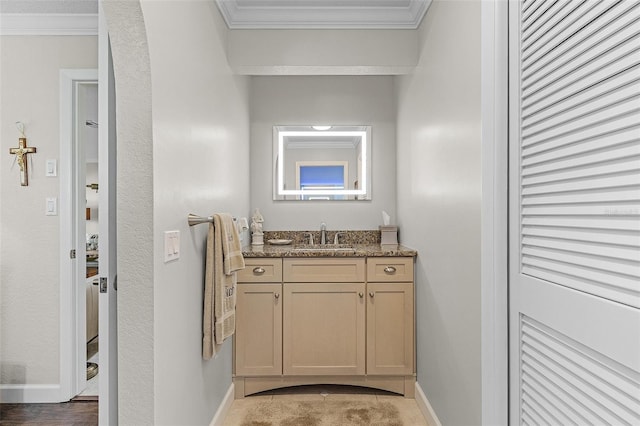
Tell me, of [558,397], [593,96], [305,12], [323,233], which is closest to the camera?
[593,96]

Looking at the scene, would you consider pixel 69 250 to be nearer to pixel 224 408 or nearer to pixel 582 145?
pixel 224 408

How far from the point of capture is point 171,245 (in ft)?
5.24

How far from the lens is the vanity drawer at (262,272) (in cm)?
273

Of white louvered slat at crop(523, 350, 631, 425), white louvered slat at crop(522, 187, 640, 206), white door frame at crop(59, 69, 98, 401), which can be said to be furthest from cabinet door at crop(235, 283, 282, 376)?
white louvered slat at crop(522, 187, 640, 206)

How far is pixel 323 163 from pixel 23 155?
2.20 m

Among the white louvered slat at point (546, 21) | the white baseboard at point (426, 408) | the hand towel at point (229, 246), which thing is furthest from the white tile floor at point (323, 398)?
the white louvered slat at point (546, 21)

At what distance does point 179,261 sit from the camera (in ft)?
5.58

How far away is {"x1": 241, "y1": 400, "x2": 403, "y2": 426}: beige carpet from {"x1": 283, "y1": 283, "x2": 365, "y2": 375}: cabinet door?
0.21m

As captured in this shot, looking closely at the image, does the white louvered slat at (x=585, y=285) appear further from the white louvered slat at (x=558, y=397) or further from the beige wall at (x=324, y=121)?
the beige wall at (x=324, y=121)

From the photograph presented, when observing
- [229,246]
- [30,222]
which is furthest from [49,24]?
[229,246]

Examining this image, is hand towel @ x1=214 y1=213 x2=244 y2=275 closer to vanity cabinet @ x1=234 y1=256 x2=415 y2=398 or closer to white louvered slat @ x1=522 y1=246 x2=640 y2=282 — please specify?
vanity cabinet @ x1=234 y1=256 x2=415 y2=398

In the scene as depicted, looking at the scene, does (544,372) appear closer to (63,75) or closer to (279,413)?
(279,413)

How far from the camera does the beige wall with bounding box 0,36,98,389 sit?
8.64 ft

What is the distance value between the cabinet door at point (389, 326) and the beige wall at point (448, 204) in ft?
0.31
